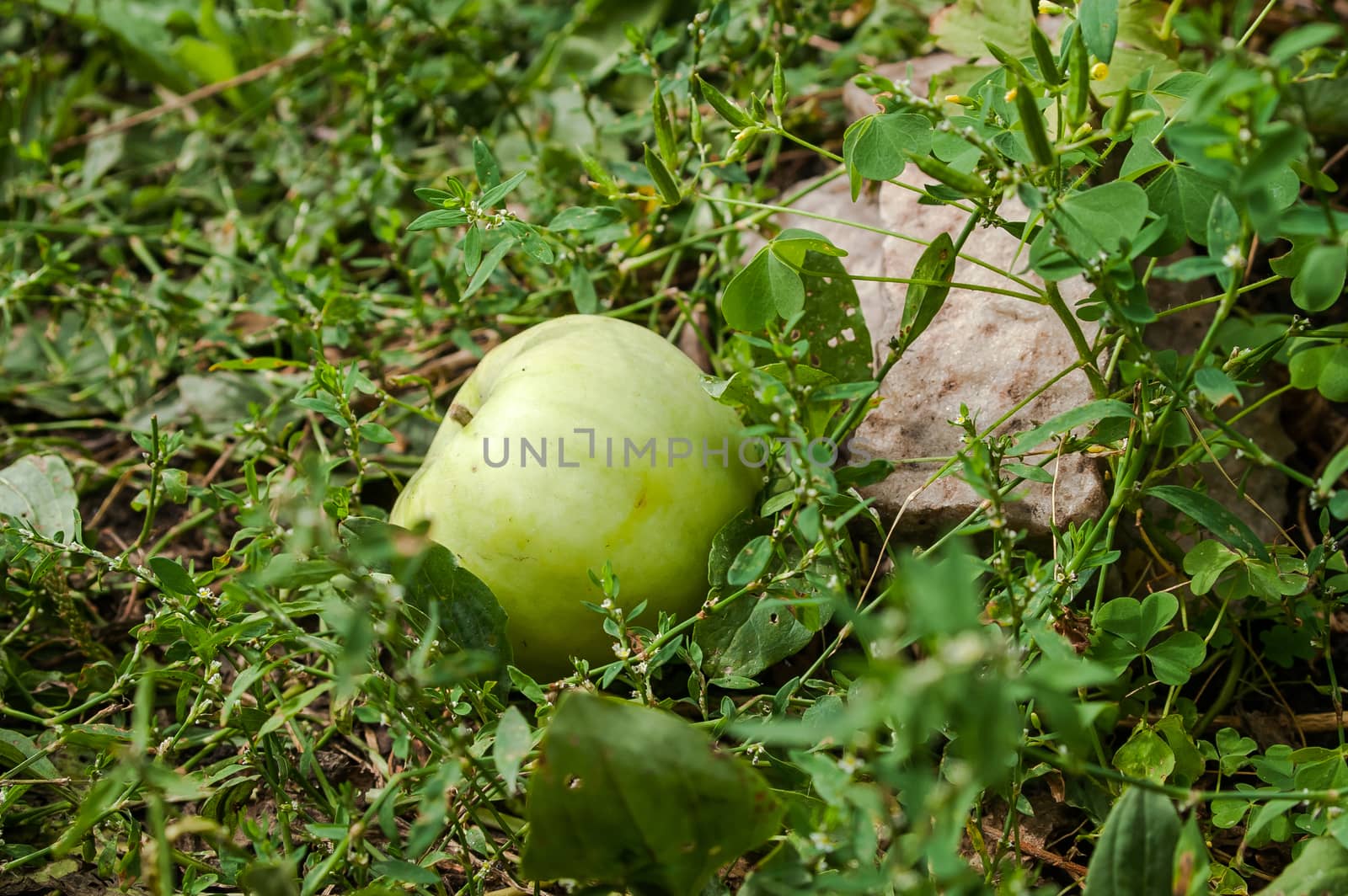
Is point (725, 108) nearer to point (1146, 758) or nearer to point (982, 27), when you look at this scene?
point (982, 27)

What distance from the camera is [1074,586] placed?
1.45 metres

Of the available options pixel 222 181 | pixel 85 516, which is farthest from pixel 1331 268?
pixel 222 181

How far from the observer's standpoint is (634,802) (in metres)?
1.21

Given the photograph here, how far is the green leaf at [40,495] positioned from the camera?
196 cm

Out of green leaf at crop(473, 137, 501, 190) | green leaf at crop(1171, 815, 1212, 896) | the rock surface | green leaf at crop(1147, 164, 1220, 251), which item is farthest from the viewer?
the rock surface

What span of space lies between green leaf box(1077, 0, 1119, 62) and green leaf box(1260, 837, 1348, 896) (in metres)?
1.06

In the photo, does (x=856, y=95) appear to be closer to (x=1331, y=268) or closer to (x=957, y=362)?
(x=957, y=362)

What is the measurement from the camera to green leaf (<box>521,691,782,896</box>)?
46.9 inches

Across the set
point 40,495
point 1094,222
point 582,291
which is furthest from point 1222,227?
point 40,495

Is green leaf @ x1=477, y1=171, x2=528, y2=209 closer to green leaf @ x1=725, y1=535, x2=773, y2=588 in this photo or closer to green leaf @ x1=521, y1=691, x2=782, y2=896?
green leaf @ x1=725, y1=535, x2=773, y2=588

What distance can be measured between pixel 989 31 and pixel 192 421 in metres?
2.07

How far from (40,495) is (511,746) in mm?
1400

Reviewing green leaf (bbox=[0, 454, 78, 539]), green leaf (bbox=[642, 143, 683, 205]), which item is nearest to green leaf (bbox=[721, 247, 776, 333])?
green leaf (bbox=[642, 143, 683, 205])

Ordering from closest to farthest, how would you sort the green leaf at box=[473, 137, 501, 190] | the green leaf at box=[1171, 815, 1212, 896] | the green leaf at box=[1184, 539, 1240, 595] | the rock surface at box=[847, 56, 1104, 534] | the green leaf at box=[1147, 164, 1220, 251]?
the green leaf at box=[1171, 815, 1212, 896] < the green leaf at box=[1147, 164, 1220, 251] < the green leaf at box=[1184, 539, 1240, 595] < the green leaf at box=[473, 137, 501, 190] < the rock surface at box=[847, 56, 1104, 534]
